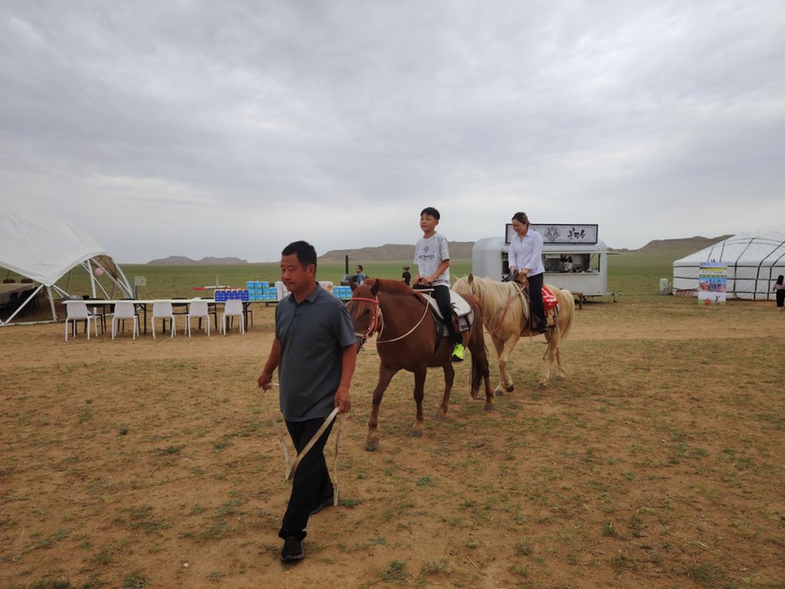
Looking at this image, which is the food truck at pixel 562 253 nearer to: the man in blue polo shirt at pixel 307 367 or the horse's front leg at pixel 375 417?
the horse's front leg at pixel 375 417

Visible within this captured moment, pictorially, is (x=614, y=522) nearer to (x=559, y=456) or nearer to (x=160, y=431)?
(x=559, y=456)

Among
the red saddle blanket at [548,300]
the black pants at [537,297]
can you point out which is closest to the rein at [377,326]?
the black pants at [537,297]

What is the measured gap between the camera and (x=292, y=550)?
9.89 feet

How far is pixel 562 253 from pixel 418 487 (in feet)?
58.9

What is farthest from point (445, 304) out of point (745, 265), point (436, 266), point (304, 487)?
point (745, 265)

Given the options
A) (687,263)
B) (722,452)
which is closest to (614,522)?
(722,452)

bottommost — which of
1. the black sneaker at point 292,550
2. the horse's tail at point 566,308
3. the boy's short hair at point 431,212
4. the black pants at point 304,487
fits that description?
the black sneaker at point 292,550

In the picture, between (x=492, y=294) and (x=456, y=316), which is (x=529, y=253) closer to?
(x=492, y=294)

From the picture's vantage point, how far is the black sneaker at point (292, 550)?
9.87 feet

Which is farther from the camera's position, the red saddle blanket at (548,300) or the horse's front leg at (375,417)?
the red saddle blanket at (548,300)

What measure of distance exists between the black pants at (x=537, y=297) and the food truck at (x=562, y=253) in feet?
41.0

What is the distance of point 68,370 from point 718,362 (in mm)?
12588

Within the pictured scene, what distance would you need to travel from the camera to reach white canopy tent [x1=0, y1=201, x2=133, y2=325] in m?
16.0

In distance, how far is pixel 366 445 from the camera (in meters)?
5.04
